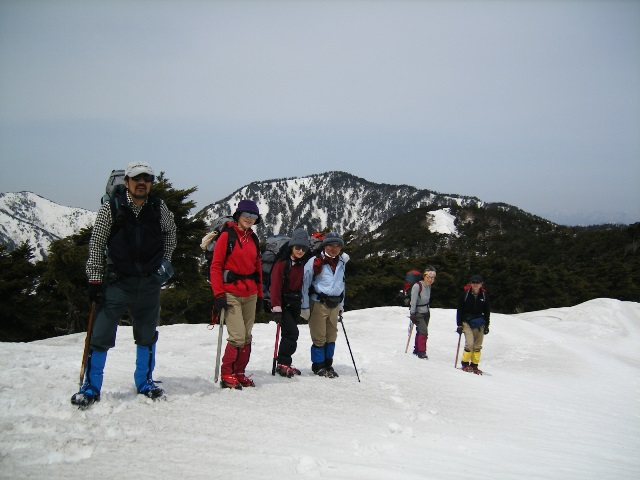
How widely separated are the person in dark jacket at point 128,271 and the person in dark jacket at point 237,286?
86 cm

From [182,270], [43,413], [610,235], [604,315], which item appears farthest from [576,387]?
[610,235]

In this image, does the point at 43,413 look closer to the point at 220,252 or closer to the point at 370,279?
the point at 220,252

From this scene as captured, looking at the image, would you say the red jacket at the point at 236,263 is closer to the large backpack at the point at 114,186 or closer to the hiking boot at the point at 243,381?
the hiking boot at the point at 243,381

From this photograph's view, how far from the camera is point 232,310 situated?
5590mm

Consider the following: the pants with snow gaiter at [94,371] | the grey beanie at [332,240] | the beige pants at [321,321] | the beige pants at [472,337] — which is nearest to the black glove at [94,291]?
the pants with snow gaiter at [94,371]

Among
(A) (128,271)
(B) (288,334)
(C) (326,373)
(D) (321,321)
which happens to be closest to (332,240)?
(D) (321,321)

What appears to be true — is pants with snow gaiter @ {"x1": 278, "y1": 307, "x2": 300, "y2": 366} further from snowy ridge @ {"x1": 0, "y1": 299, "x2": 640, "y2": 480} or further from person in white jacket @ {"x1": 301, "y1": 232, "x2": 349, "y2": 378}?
snowy ridge @ {"x1": 0, "y1": 299, "x2": 640, "y2": 480}

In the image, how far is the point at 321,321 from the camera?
7.10 meters

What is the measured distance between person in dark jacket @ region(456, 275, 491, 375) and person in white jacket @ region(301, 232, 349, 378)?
4.57 metres

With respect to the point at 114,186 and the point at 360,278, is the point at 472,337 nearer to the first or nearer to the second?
the point at 114,186

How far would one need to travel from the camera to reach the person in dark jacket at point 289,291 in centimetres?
666

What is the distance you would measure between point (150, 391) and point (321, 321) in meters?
3.00

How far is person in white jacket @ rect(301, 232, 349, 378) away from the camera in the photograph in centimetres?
704

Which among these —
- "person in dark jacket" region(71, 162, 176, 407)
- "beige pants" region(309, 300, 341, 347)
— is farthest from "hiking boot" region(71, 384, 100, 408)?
"beige pants" region(309, 300, 341, 347)
